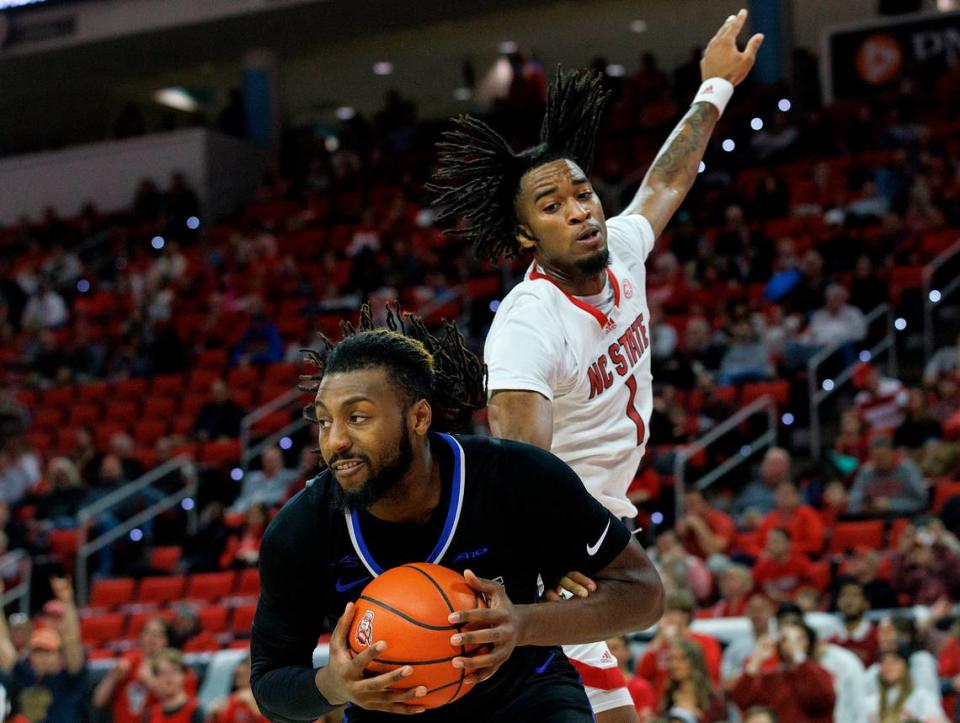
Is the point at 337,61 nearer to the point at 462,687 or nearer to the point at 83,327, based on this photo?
the point at 83,327

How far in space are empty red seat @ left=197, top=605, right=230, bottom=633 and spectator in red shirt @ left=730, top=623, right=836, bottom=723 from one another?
4.65 metres

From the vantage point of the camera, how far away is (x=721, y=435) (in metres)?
12.3

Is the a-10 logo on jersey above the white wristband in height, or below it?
below

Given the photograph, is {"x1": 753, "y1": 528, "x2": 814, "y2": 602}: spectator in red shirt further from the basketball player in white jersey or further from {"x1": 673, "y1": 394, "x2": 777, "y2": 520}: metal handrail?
the basketball player in white jersey

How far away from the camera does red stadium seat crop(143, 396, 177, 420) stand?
1683 cm

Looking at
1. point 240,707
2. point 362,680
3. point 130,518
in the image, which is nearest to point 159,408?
point 130,518

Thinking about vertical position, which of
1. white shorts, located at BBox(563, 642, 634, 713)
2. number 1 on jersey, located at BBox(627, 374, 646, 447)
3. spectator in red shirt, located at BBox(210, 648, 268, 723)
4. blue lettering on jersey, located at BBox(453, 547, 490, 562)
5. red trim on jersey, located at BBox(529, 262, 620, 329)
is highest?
red trim on jersey, located at BBox(529, 262, 620, 329)

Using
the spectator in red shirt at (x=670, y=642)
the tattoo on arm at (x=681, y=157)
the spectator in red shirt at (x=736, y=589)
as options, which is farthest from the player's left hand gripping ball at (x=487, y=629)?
the spectator in red shirt at (x=736, y=589)

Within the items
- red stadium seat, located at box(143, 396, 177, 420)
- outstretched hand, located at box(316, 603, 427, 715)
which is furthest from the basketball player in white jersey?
red stadium seat, located at box(143, 396, 177, 420)

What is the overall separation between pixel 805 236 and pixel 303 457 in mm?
5113

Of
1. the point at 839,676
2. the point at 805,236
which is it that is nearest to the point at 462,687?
the point at 839,676

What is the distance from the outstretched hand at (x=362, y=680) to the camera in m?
3.15

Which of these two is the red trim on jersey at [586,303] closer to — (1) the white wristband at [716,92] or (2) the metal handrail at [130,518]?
(1) the white wristband at [716,92]

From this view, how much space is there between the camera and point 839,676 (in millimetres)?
8352
